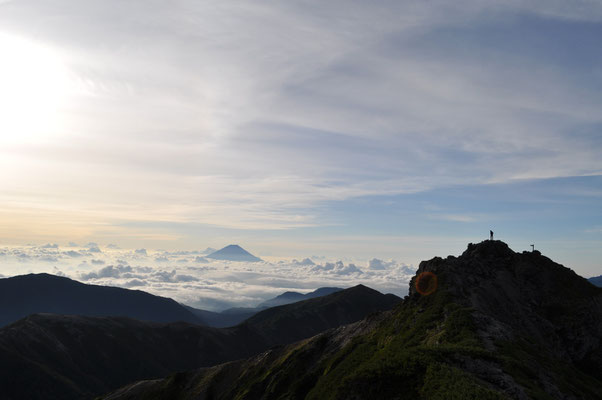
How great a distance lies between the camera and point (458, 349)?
5138 cm

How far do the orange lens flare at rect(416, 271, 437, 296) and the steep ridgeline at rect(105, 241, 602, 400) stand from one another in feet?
1.33

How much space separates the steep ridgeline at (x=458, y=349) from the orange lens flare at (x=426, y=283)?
41 centimetres

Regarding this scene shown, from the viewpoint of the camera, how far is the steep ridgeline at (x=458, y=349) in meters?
45.9

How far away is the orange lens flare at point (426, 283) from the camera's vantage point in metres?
99.4

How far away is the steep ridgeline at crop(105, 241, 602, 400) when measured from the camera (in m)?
45.9

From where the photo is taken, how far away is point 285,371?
120 meters

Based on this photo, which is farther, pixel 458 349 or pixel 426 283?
pixel 426 283

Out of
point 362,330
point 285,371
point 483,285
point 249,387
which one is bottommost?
point 249,387

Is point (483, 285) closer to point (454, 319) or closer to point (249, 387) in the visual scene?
point (454, 319)

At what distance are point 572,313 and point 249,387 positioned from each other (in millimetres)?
104262

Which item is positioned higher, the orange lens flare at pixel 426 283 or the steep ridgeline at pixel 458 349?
the orange lens flare at pixel 426 283

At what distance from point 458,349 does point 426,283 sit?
2154 inches

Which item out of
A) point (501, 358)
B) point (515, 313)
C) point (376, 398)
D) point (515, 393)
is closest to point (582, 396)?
point (501, 358)

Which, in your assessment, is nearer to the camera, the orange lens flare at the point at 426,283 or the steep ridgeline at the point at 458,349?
the steep ridgeline at the point at 458,349
